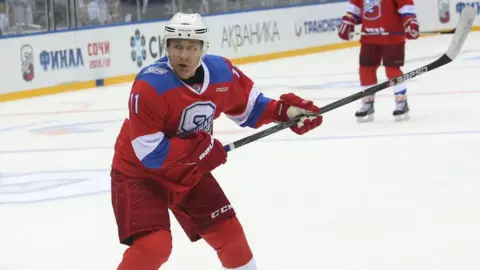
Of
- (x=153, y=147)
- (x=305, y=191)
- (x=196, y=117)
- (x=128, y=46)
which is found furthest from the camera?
(x=128, y=46)

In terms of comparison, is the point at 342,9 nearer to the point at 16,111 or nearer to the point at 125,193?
the point at 16,111

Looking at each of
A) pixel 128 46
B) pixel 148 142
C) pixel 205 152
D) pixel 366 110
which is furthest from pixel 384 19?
pixel 148 142

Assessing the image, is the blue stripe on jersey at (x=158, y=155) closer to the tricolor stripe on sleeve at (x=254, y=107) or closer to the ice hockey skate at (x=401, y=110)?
the tricolor stripe on sleeve at (x=254, y=107)

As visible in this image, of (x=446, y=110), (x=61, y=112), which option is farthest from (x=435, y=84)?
(x=61, y=112)

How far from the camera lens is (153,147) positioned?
9.90 ft

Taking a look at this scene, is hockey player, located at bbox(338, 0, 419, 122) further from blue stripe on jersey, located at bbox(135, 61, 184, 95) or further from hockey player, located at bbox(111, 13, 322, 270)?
blue stripe on jersey, located at bbox(135, 61, 184, 95)

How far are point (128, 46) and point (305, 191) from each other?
6879 mm

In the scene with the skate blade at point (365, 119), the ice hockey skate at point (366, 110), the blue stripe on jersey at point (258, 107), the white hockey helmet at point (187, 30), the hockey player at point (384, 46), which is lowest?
the skate blade at point (365, 119)

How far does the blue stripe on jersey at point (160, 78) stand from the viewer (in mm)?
3029

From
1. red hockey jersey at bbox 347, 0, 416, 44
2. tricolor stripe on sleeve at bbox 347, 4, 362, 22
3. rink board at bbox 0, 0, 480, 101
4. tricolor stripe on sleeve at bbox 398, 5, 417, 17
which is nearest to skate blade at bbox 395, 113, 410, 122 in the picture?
red hockey jersey at bbox 347, 0, 416, 44

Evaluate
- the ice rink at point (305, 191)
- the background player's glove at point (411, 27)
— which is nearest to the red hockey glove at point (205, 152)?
the ice rink at point (305, 191)

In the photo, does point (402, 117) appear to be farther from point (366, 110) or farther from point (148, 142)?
point (148, 142)

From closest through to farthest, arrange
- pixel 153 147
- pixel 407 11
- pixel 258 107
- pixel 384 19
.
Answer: pixel 153 147, pixel 258 107, pixel 407 11, pixel 384 19

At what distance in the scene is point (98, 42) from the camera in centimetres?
1169
